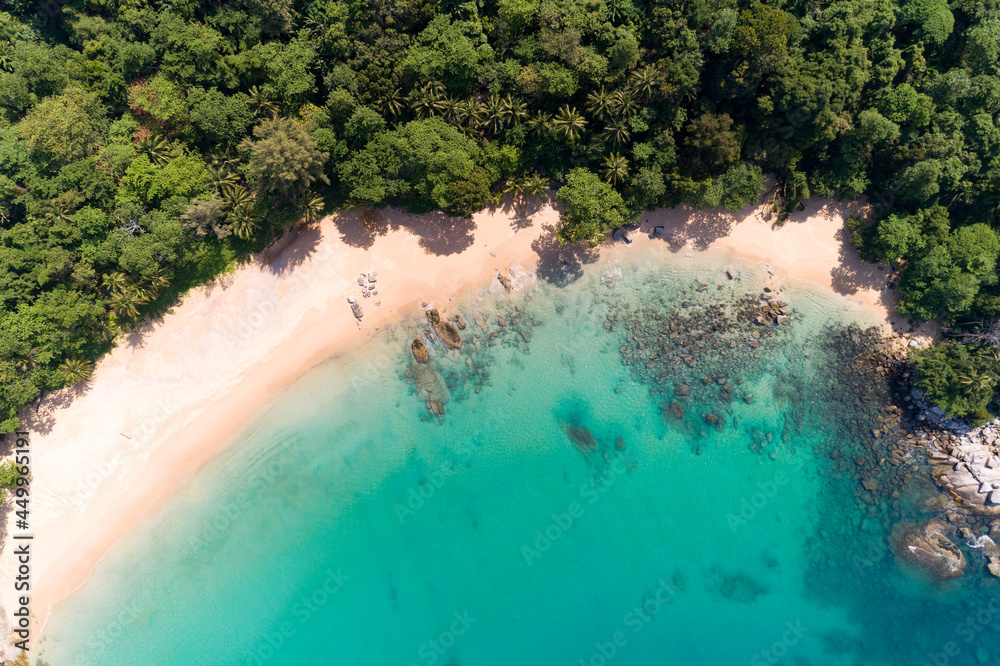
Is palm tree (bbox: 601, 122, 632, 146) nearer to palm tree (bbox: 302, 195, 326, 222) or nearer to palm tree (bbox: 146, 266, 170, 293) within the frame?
palm tree (bbox: 302, 195, 326, 222)

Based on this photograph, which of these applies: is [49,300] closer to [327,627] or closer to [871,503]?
[327,627]

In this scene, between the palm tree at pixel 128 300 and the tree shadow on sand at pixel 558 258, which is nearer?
the palm tree at pixel 128 300

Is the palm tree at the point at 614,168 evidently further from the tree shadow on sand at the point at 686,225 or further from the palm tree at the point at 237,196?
the palm tree at the point at 237,196

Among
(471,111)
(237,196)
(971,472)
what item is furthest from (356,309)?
(971,472)

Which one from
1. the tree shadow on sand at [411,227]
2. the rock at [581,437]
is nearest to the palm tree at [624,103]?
the tree shadow on sand at [411,227]

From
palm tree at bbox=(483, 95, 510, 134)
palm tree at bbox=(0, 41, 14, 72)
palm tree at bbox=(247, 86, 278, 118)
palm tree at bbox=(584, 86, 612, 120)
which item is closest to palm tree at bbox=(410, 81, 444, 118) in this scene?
palm tree at bbox=(483, 95, 510, 134)
